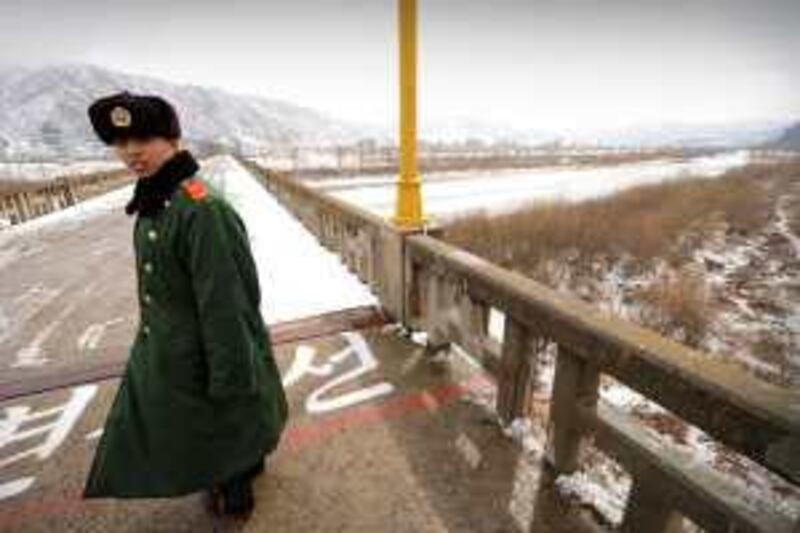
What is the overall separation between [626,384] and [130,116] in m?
2.26

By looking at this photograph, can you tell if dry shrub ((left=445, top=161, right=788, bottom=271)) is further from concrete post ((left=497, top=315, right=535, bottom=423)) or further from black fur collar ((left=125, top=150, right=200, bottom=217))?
black fur collar ((left=125, top=150, right=200, bottom=217))

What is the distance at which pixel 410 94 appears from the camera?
4230mm

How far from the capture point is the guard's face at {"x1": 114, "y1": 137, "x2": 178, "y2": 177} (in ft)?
6.52

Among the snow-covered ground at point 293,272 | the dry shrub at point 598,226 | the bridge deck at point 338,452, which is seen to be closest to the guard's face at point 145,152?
the snow-covered ground at point 293,272

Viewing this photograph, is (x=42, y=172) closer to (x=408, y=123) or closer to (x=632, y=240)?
(x=632, y=240)

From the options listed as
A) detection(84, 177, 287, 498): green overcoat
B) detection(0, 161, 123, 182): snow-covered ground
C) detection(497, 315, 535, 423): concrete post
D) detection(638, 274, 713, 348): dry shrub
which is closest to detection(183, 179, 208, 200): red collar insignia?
detection(84, 177, 287, 498): green overcoat

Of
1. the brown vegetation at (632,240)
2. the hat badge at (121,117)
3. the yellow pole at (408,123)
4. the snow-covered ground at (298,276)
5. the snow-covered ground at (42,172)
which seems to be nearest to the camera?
the hat badge at (121,117)

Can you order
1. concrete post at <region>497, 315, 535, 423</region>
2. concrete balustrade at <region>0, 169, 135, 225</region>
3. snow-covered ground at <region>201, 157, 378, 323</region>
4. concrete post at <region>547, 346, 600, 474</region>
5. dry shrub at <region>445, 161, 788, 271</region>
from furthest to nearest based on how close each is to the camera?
1. concrete balustrade at <region>0, 169, 135, 225</region>
2. dry shrub at <region>445, 161, 788, 271</region>
3. snow-covered ground at <region>201, 157, 378, 323</region>
4. concrete post at <region>497, 315, 535, 423</region>
5. concrete post at <region>547, 346, 600, 474</region>

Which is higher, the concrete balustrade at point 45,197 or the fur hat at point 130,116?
the fur hat at point 130,116

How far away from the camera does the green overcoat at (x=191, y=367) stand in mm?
2020

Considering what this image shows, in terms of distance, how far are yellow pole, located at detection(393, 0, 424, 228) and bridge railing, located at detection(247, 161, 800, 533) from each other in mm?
285

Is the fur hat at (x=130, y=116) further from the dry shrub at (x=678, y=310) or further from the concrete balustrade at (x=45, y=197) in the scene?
the concrete balustrade at (x=45, y=197)

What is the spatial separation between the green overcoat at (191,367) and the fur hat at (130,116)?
229 millimetres

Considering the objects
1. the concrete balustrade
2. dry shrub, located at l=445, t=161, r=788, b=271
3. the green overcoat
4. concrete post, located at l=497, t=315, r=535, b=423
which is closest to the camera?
the green overcoat
